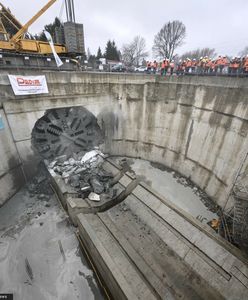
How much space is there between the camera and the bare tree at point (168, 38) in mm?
30031

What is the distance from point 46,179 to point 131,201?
5020mm

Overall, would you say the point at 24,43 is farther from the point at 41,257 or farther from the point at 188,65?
the point at 41,257

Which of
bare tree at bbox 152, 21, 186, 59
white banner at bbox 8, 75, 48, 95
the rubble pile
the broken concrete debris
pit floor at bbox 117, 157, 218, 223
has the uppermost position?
bare tree at bbox 152, 21, 186, 59

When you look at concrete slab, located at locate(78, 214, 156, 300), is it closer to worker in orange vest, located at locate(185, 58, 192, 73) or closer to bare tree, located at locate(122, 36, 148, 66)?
worker in orange vest, located at locate(185, 58, 192, 73)

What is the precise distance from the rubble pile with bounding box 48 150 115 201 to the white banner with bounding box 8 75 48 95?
3.71 m

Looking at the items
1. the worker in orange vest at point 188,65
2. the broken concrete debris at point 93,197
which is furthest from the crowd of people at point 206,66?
the broken concrete debris at point 93,197

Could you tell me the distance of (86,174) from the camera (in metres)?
7.83

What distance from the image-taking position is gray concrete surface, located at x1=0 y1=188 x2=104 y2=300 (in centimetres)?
472

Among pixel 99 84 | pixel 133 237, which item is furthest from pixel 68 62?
pixel 133 237

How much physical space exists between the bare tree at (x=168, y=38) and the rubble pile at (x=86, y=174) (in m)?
31.7

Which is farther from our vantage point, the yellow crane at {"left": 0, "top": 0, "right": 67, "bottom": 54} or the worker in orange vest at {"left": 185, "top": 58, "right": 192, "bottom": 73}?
the worker in orange vest at {"left": 185, "top": 58, "right": 192, "bottom": 73}

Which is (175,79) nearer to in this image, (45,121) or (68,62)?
(68,62)

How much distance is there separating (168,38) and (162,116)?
28.5m

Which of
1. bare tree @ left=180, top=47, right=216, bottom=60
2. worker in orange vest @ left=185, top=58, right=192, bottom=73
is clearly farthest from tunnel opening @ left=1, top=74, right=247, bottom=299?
bare tree @ left=180, top=47, right=216, bottom=60
